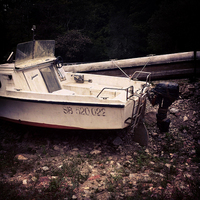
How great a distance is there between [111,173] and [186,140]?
2.15 m

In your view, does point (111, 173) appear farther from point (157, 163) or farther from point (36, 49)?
point (36, 49)

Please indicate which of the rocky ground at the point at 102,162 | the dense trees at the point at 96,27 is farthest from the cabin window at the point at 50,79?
the dense trees at the point at 96,27

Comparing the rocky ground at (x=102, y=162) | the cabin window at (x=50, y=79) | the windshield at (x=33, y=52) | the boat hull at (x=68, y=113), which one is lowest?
the rocky ground at (x=102, y=162)

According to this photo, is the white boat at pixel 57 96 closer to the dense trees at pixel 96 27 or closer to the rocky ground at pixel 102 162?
the rocky ground at pixel 102 162

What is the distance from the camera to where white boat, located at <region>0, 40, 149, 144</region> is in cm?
368

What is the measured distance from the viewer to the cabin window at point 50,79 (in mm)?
4964

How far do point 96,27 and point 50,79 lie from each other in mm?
14537

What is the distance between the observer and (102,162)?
3.64 m

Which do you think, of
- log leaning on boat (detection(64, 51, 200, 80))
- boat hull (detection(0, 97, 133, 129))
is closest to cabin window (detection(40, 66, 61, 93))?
boat hull (detection(0, 97, 133, 129))

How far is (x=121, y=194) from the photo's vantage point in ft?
8.91

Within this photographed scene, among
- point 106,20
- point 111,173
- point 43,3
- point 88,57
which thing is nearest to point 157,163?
point 111,173

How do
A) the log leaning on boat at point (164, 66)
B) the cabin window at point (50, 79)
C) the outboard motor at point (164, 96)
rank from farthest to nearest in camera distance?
the log leaning on boat at point (164, 66)
the cabin window at point (50, 79)
the outboard motor at point (164, 96)

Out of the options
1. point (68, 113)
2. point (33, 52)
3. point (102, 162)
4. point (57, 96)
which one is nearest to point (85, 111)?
point (68, 113)

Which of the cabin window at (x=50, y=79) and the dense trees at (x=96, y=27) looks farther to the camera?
the dense trees at (x=96, y=27)
